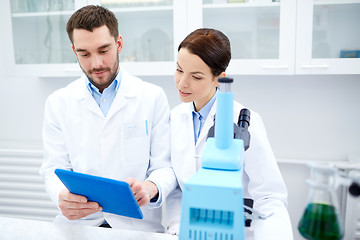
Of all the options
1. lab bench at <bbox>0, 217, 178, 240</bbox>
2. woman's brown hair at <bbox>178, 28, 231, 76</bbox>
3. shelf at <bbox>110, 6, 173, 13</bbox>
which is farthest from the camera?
shelf at <bbox>110, 6, 173, 13</bbox>

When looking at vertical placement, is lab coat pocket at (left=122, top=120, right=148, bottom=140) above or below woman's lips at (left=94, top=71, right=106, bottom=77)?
below

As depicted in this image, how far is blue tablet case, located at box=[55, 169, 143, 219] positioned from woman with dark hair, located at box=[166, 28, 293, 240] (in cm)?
27

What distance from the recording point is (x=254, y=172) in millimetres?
1112

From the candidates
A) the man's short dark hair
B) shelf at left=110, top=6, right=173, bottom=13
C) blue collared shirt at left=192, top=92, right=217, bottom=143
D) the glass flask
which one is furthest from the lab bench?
shelf at left=110, top=6, right=173, bottom=13

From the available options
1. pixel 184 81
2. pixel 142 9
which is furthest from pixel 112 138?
pixel 142 9

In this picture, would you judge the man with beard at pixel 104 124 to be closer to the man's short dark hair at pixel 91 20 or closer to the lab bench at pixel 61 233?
the man's short dark hair at pixel 91 20

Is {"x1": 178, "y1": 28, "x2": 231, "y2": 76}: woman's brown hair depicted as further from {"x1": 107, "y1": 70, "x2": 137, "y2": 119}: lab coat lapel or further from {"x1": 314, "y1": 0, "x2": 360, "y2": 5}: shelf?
{"x1": 314, "y1": 0, "x2": 360, "y2": 5}: shelf

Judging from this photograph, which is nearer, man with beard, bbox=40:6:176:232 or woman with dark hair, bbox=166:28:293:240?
woman with dark hair, bbox=166:28:293:240

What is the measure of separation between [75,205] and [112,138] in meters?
0.37

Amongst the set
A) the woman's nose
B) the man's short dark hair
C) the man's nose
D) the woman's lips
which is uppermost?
the man's short dark hair

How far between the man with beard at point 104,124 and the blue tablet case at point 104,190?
0.91ft

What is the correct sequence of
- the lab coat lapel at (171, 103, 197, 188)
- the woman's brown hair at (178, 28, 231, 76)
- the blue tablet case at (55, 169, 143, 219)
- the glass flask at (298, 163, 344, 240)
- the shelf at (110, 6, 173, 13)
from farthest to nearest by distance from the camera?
the shelf at (110, 6, 173, 13) → the lab coat lapel at (171, 103, 197, 188) → the woman's brown hair at (178, 28, 231, 76) → the blue tablet case at (55, 169, 143, 219) → the glass flask at (298, 163, 344, 240)

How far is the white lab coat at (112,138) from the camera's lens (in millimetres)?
1375

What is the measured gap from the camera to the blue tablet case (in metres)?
0.91
